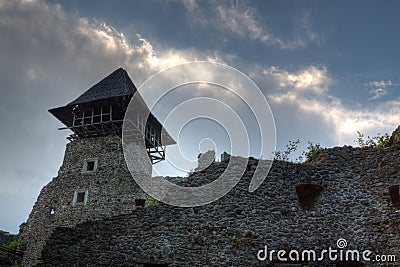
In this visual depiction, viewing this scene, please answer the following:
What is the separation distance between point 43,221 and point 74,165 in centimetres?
318

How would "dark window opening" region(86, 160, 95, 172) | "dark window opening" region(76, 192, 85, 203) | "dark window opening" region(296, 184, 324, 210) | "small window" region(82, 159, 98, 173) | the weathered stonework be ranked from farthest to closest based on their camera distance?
"dark window opening" region(86, 160, 95, 172)
"small window" region(82, 159, 98, 173)
"dark window opening" region(76, 192, 85, 203)
the weathered stonework
"dark window opening" region(296, 184, 324, 210)

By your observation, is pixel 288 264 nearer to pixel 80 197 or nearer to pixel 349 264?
pixel 349 264

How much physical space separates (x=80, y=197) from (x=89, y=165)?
1.79 meters

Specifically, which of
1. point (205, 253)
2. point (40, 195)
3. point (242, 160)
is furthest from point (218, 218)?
point (40, 195)

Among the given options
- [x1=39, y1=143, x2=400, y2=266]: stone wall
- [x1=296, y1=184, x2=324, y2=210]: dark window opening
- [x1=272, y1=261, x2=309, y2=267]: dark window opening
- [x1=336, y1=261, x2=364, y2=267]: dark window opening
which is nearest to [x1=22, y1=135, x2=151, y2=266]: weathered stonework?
[x1=39, y1=143, x2=400, y2=266]: stone wall

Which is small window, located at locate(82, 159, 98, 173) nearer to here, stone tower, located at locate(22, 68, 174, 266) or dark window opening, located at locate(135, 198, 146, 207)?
stone tower, located at locate(22, 68, 174, 266)

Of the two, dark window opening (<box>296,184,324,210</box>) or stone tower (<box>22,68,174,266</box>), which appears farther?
stone tower (<box>22,68,174,266</box>)

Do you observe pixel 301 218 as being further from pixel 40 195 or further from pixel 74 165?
pixel 40 195

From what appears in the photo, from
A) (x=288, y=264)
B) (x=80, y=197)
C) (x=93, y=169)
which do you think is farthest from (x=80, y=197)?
(x=288, y=264)

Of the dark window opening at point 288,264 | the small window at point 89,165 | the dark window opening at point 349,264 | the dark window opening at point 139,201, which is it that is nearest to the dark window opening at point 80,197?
the small window at point 89,165

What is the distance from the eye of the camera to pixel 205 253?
27.8 ft

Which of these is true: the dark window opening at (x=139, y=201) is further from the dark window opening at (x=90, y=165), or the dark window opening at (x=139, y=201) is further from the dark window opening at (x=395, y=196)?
the dark window opening at (x=395, y=196)

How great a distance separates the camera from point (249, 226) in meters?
8.79

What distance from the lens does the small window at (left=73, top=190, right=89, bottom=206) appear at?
1853 cm
